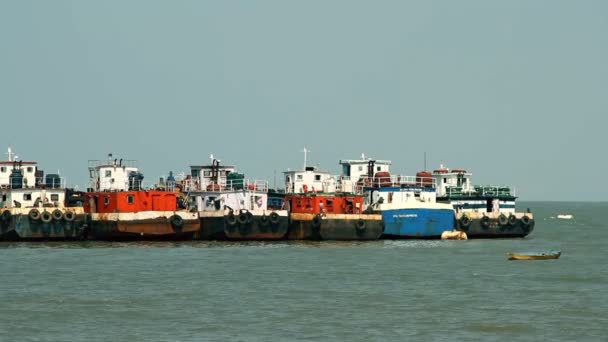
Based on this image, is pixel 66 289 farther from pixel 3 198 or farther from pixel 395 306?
pixel 3 198

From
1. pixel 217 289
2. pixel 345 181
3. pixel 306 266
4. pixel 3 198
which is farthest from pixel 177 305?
pixel 345 181

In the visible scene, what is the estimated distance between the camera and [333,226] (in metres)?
80.7

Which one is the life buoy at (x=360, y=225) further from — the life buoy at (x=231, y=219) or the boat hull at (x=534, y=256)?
the boat hull at (x=534, y=256)

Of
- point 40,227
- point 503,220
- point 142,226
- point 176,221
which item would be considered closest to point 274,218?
point 176,221

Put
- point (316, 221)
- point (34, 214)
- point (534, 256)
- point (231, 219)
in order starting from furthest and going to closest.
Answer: point (316, 221)
point (231, 219)
point (34, 214)
point (534, 256)

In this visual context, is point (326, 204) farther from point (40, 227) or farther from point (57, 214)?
point (40, 227)

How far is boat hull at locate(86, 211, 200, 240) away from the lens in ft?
251

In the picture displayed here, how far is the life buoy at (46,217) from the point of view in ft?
255

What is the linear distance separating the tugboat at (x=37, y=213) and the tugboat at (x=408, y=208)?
69.1 ft

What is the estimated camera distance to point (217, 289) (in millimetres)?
54906

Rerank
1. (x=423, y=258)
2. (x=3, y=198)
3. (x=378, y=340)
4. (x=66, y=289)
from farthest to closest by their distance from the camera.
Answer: (x=3, y=198) < (x=423, y=258) < (x=66, y=289) < (x=378, y=340)

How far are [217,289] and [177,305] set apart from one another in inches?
221

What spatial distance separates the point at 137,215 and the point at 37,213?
6.88 metres

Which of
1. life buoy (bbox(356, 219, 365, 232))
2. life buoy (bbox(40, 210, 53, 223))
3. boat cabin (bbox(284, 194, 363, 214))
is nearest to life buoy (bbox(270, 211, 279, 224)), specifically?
boat cabin (bbox(284, 194, 363, 214))
